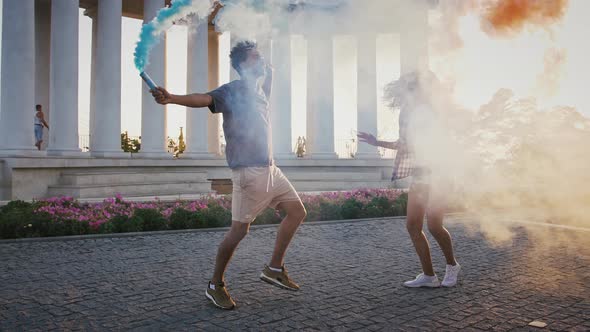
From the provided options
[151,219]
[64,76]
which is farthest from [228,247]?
[64,76]

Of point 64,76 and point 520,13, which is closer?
point 520,13

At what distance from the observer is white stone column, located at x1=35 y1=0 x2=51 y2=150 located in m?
22.8

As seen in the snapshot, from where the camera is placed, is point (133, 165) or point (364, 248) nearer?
point (364, 248)

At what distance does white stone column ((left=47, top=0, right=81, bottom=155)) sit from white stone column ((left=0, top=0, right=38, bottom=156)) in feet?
5.23

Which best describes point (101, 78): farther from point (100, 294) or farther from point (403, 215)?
point (100, 294)

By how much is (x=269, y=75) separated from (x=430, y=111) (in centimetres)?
202

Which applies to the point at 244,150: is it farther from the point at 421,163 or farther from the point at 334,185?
the point at 334,185

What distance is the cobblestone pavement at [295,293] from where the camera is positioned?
4371 mm

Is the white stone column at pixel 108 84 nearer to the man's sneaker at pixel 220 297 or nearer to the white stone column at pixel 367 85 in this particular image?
the white stone column at pixel 367 85

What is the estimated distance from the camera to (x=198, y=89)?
24234mm

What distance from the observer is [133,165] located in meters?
20.3

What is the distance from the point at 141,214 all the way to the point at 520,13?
828cm

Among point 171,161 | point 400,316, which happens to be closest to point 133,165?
point 171,161

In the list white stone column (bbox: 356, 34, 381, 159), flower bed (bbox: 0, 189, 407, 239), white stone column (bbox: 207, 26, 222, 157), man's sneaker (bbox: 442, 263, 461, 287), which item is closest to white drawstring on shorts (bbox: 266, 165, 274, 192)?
man's sneaker (bbox: 442, 263, 461, 287)
